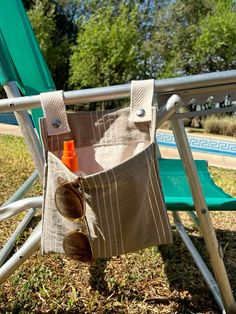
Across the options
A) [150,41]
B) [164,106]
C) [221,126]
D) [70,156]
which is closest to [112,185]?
[70,156]

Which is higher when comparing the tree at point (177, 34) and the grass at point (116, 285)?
the tree at point (177, 34)

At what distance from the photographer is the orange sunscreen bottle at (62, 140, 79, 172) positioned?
92 centimetres

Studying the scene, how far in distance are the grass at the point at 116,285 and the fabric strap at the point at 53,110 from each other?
31.1 inches

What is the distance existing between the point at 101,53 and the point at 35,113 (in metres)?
11.6

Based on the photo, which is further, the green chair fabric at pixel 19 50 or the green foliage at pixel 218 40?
the green foliage at pixel 218 40

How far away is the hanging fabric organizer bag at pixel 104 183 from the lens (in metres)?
0.89

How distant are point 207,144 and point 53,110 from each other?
6563mm

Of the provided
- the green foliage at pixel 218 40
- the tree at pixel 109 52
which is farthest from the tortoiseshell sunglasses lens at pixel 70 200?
the tree at pixel 109 52

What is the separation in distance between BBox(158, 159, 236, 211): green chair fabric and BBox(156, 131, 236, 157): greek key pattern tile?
16.2ft

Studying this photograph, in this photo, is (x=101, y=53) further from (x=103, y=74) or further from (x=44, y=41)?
(x=44, y=41)

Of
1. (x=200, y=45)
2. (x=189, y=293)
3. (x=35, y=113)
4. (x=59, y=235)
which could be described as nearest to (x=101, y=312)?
(x=189, y=293)

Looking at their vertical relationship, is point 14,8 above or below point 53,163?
above

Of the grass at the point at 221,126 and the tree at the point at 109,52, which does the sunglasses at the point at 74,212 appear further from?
the tree at the point at 109,52

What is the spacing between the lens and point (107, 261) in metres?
1.78
